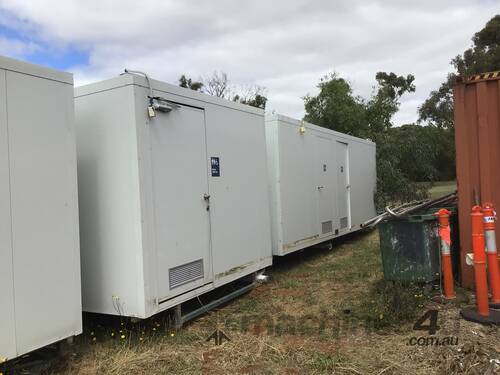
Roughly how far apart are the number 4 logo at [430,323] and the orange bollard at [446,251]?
1.51 ft

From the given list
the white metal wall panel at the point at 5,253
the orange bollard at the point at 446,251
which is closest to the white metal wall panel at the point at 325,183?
the orange bollard at the point at 446,251

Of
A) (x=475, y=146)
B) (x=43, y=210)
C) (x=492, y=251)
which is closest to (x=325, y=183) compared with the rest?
(x=475, y=146)

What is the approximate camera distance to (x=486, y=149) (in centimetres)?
515

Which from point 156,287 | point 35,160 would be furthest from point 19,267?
point 156,287

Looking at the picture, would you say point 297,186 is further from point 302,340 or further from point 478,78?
point 302,340

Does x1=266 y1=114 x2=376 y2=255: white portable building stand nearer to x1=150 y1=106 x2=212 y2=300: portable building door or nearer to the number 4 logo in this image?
x1=150 y1=106 x2=212 y2=300: portable building door

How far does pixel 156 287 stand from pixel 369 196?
779 centimetres

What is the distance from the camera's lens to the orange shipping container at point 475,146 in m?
5.13

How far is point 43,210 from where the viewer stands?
347cm

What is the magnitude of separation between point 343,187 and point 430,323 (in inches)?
207

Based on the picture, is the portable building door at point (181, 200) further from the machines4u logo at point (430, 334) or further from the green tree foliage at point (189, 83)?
the green tree foliage at point (189, 83)

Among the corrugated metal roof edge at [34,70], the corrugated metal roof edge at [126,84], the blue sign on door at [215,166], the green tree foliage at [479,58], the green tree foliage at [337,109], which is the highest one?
the green tree foliage at [479,58]

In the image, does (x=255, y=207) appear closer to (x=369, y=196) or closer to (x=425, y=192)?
(x=369, y=196)

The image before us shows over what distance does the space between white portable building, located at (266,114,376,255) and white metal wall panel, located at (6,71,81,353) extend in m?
3.67
